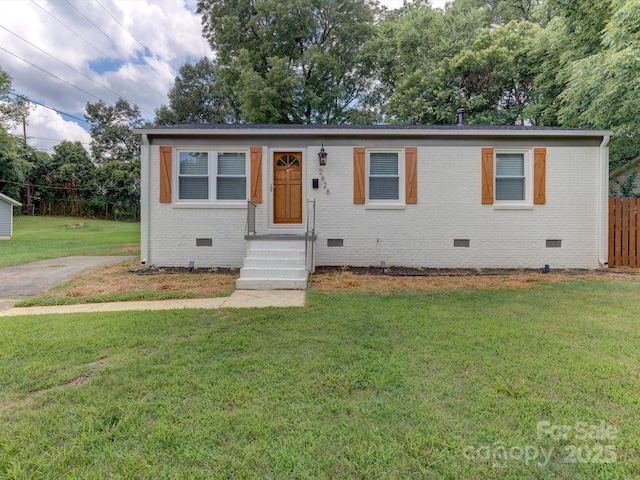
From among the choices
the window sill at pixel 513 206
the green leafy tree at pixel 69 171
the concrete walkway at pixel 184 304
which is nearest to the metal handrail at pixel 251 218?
the concrete walkway at pixel 184 304

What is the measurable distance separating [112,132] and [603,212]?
3724cm

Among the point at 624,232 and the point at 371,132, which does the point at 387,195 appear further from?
the point at 624,232

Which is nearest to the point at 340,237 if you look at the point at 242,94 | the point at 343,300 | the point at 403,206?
the point at 403,206

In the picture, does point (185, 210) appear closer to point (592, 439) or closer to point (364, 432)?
point (364, 432)

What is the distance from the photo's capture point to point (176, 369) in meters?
2.56

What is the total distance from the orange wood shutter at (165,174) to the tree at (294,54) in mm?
8589

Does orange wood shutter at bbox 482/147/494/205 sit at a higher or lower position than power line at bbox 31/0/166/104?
lower

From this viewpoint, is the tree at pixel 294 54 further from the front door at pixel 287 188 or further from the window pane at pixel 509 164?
the window pane at pixel 509 164

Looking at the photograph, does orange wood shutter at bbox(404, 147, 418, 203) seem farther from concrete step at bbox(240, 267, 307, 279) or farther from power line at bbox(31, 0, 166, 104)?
power line at bbox(31, 0, 166, 104)

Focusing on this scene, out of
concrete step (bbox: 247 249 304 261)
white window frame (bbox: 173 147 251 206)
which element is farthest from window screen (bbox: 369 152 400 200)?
white window frame (bbox: 173 147 251 206)

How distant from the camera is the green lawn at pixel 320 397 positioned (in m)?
1.62

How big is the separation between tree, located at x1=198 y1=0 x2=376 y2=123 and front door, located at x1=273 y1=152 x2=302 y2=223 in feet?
28.1

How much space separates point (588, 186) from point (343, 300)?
6.98 metres

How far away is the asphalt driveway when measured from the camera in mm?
5426
